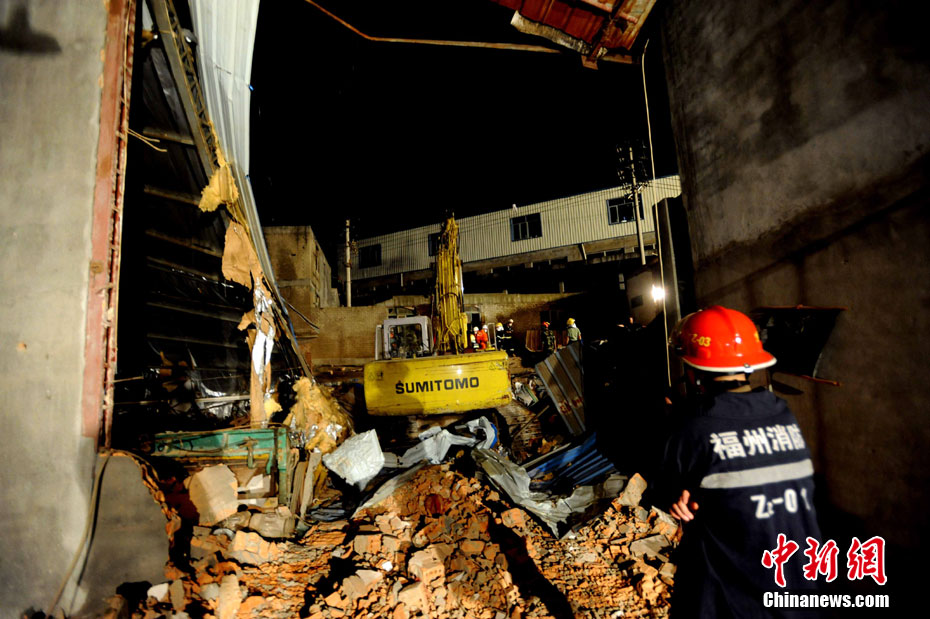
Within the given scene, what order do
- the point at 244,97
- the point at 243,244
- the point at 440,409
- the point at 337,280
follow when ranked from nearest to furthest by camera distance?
the point at 244,97 → the point at 243,244 → the point at 440,409 → the point at 337,280

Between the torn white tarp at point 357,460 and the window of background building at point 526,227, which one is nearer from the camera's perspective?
the torn white tarp at point 357,460

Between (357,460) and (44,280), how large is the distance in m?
3.73

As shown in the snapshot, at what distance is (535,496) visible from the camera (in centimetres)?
452

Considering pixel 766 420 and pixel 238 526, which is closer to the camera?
pixel 766 420

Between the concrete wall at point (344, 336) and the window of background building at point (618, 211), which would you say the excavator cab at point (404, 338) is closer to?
the concrete wall at point (344, 336)

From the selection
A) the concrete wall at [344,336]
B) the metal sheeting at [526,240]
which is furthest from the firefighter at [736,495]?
the metal sheeting at [526,240]

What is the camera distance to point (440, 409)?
7.09m

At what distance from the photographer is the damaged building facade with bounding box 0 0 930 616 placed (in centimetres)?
241

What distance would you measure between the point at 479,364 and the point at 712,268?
4.26m

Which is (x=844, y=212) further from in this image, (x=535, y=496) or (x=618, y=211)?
(x=618, y=211)

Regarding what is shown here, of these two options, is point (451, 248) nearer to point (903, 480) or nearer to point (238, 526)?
point (238, 526)

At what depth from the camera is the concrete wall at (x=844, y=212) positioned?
7.77 ft

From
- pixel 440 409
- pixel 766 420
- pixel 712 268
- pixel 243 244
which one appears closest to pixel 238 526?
pixel 243 244

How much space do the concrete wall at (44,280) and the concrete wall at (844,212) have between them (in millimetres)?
5540
